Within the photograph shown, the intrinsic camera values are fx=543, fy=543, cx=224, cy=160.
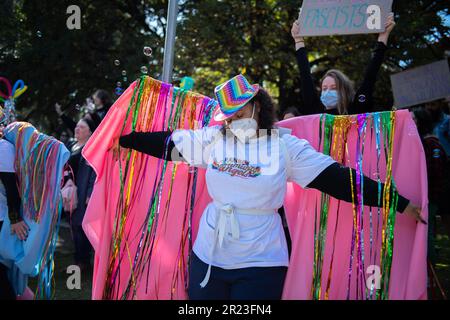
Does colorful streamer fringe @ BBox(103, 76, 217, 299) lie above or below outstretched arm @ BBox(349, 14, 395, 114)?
below

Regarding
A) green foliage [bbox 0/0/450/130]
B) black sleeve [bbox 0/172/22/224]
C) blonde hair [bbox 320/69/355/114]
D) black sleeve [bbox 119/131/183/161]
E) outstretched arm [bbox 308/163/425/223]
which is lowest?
black sleeve [bbox 0/172/22/224]

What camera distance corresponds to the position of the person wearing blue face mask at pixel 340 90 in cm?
339

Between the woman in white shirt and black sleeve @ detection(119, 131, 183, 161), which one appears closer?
the woman in white shirt

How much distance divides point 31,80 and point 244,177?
24.5 ft

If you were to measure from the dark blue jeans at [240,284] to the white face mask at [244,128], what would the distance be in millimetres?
671

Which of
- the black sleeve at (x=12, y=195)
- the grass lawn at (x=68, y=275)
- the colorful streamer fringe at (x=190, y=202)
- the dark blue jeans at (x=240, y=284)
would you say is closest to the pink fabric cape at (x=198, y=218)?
the colorful streamer fringe at (x=190, y=202)

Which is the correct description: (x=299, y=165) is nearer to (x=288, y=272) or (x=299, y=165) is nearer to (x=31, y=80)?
(x=288, y=272)

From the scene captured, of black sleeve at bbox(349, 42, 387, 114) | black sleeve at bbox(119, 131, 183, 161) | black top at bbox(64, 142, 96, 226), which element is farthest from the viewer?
black top at bbox(64, 142, 96, 226)

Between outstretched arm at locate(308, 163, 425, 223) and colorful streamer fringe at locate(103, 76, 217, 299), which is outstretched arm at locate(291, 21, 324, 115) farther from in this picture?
outstretched arm at locate(308, 163, 425, 223)

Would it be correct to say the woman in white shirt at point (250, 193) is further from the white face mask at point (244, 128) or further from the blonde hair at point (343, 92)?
the blonde hair at point (343, 92)

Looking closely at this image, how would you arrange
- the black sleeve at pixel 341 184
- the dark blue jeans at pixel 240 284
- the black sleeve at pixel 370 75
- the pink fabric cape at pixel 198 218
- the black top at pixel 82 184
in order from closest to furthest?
the dark blue jeans at pixel 240 284
the black sleeve at pixel 341 184
the pink fabric cape at pixel 198 218
the black sleeve at pixel 370 75
the black top at pixel 82 184

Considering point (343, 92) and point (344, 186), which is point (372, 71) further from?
point (344, 186)

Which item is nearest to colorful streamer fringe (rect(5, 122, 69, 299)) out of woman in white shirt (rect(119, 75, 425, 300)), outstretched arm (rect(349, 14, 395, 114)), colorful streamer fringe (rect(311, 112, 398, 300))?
woman in white shirt (rect(119, 75, 425, 300))

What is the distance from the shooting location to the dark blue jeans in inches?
103
